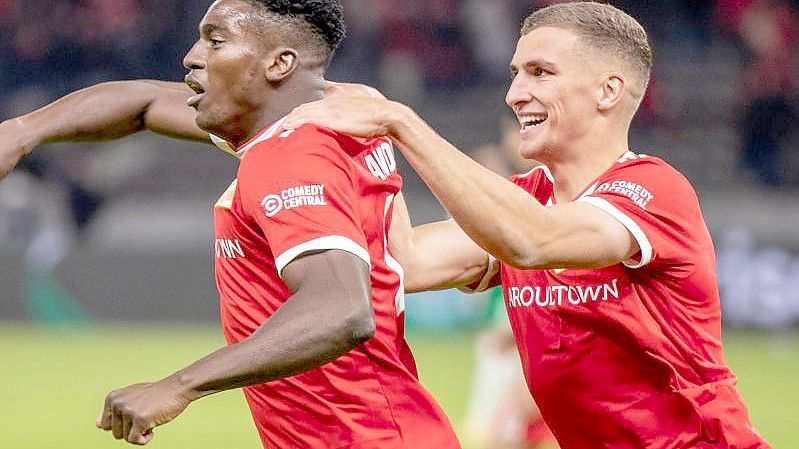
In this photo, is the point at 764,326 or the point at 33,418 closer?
the point at 33,418

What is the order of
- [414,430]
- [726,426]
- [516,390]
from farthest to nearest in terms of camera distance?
1. [516,390]
2. [726,426]
3. [414,430]

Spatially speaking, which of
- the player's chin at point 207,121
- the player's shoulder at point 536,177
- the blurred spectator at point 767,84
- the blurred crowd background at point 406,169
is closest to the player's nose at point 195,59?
the player's chin at point 207,121

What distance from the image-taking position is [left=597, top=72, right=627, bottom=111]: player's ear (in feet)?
14.4

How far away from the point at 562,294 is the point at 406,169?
11193mm

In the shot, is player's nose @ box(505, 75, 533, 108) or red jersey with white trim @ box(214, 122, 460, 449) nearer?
red jersey with white trim @ box(214, 122, 460, 449)

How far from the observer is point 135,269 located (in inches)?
585

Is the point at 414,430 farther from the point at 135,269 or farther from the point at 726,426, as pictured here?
the point at 135,269

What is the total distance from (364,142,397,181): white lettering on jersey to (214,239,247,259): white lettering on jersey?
434 millimetres

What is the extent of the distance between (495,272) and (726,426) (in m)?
0.95

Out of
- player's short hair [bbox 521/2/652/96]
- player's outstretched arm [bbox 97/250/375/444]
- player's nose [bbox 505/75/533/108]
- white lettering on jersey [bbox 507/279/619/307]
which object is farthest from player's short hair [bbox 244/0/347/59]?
white lettering on jersey [bbox 507/279/619/307]

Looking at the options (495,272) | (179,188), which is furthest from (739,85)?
(495,272)

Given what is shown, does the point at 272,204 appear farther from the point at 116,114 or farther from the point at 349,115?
the point at 116,114

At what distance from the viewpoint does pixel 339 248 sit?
343 centimetres

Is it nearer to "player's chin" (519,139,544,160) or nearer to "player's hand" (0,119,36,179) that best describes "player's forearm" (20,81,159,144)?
"player's hand" (0,119,36,179)
